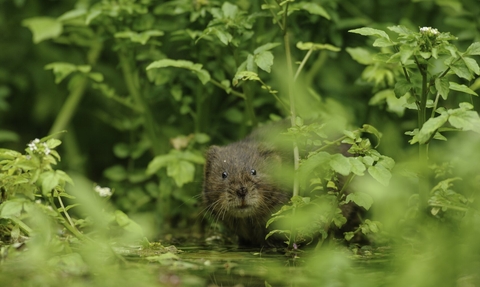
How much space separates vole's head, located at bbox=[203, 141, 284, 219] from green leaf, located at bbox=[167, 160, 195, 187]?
193 millimetres

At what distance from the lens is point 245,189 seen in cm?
428

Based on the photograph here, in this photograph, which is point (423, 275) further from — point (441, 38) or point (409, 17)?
point (409, 17)

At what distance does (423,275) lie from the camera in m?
2.75

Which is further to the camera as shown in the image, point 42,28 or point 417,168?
point 42,28

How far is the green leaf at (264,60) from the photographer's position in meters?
3.76

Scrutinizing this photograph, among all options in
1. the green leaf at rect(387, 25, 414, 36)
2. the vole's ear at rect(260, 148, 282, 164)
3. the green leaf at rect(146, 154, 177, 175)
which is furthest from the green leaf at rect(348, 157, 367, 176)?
the green leaf at rect(146, 154, 177, 175)

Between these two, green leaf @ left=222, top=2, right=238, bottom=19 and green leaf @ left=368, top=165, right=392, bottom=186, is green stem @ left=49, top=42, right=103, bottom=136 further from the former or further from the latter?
green leaf @ left=368, top=165, right=392, bottom=186

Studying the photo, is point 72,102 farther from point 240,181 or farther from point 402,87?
point 402,87

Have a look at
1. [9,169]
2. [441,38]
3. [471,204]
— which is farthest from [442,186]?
[9,169]

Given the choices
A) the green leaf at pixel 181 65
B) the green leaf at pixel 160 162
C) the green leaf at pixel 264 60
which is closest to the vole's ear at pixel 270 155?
the green leaf at pixel 181 65

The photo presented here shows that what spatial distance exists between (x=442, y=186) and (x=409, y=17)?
2.41m

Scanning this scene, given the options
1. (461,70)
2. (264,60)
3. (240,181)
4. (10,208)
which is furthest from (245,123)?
(10,208)

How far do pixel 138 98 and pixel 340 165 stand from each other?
2492mm

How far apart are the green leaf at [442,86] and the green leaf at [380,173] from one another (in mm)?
460
